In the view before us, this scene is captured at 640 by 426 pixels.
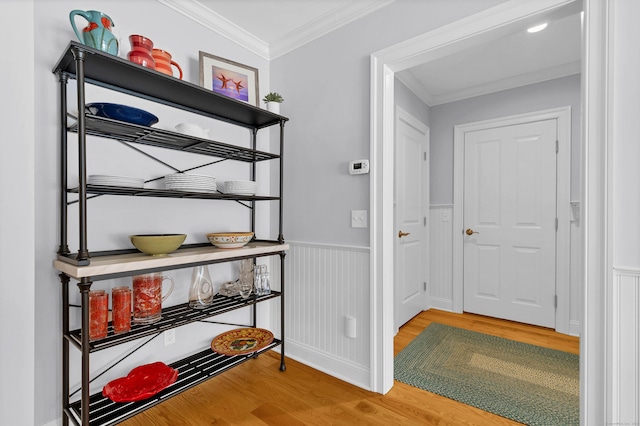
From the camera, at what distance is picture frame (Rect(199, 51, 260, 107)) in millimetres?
1925

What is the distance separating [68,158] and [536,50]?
11.3ft

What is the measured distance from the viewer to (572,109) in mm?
2773

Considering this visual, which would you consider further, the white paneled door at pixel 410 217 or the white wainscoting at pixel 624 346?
the white paneled door at pixel 410 217

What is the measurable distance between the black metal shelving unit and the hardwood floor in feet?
0.64

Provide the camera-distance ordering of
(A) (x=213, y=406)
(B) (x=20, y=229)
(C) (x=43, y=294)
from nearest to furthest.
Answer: (B) (x=20, y=229), (C) (x=43, y=294), (A) (x=213, y=406)

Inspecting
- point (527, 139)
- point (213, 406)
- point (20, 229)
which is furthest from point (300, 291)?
point (527, 139)

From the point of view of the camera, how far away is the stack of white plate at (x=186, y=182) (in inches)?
62.3

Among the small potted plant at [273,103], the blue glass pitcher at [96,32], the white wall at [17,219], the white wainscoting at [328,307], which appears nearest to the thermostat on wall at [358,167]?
the white wainscoting at [328,307]

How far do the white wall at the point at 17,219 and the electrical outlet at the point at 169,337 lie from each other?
646mm

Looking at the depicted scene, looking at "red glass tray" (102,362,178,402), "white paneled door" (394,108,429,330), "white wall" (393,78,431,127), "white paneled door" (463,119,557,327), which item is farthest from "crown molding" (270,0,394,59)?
"red glass tray" (102,362,178,402)

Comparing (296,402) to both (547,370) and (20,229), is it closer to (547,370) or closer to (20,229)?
(20,229)

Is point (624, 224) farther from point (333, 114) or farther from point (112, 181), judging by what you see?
point (112, 181)

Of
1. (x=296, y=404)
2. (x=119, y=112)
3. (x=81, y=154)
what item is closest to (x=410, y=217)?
(x=296, y=404)

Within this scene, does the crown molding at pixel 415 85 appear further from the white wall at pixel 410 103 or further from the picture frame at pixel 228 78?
the picture frame at pixel 228 78
